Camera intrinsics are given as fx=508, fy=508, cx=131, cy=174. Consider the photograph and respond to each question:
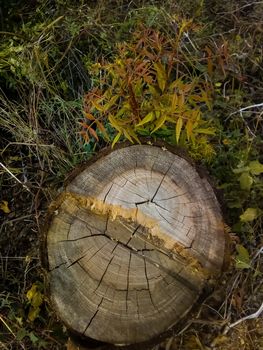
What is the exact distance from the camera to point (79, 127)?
2885 mm

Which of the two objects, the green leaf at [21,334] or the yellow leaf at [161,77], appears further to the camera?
the green leaf at [21,334]

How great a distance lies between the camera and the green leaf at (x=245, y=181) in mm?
2621

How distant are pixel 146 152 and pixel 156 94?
0.28 meters

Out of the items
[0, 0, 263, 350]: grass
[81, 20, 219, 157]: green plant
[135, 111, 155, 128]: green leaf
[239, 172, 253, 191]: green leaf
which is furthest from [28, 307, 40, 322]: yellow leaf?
[239, 172, 253, 191]: green leaf

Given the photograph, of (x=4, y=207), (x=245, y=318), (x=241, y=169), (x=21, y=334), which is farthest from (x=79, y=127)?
(x=245, y=318)

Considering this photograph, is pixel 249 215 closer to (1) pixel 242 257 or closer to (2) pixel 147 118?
(1) pixel 242 257

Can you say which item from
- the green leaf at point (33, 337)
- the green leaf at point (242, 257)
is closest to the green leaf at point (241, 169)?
the green leaf at point (242, 257)

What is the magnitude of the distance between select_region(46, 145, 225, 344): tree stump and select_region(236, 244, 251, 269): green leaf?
14.5 inches

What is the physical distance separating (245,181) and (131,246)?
0.84m

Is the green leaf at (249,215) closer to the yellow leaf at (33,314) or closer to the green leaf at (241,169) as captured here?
the green leaf at (241,169)

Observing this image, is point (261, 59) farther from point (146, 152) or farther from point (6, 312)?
point (6, 312)

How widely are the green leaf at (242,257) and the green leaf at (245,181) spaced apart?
1.04 feet

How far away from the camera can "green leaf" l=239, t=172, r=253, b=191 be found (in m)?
2.62

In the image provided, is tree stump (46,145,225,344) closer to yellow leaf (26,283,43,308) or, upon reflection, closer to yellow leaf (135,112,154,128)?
yellow leaf (135,112,154,128)
